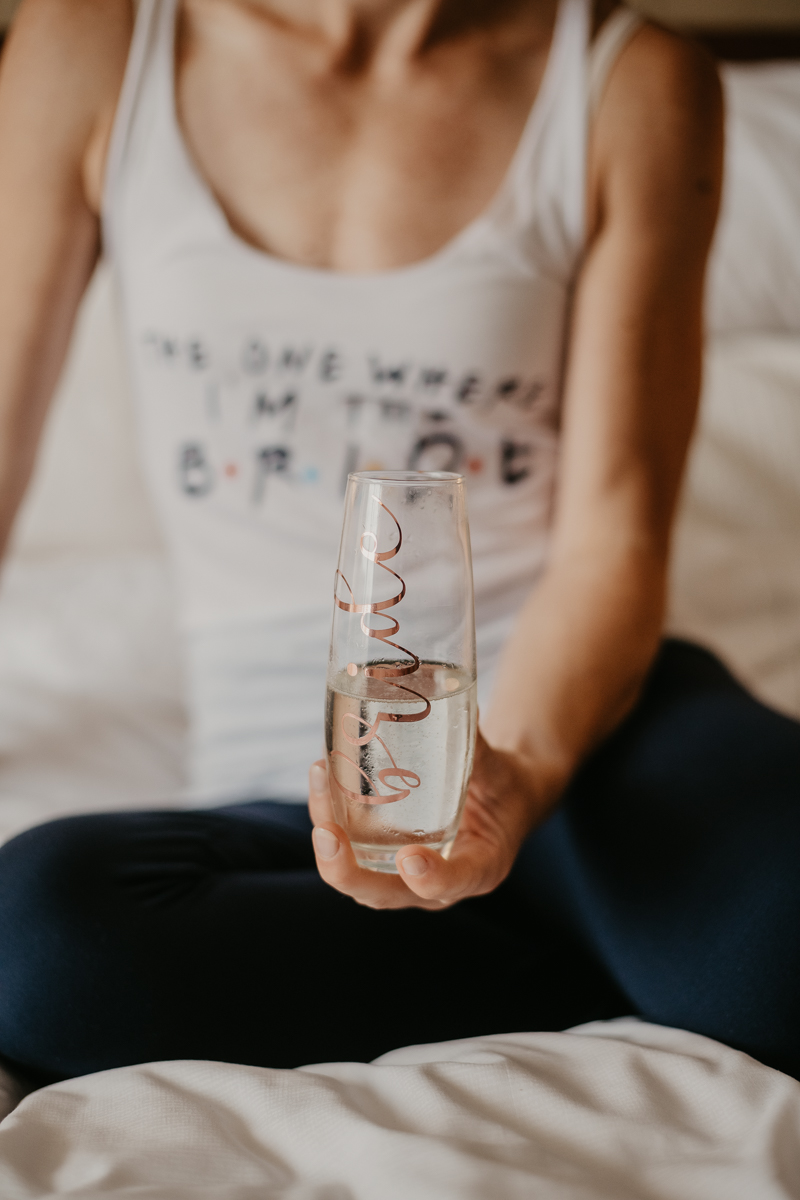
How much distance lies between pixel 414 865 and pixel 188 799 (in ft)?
1.74

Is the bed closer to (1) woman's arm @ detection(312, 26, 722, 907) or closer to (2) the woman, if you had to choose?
(2) the woman

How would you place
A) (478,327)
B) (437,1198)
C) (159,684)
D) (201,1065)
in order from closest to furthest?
(437,1198) → (201,1065) → (478,327) → (159,684)

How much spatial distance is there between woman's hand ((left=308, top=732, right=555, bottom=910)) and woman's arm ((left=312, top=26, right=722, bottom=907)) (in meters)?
0.17

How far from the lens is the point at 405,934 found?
2.25ft

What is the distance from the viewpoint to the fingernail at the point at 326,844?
0.48 m

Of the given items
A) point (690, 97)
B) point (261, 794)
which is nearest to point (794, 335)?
point (690, 97)

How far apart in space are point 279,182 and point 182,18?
20 centimetres

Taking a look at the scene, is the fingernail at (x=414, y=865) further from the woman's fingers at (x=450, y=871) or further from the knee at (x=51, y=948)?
the knee at (x=51, y=948)

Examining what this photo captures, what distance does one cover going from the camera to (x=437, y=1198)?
44cm

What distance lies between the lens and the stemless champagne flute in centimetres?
46

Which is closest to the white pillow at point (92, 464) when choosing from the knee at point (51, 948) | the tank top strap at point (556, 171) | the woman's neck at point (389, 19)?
the woman's neck at point (389, 19)

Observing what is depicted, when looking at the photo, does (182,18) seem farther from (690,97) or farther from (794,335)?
(794,335)

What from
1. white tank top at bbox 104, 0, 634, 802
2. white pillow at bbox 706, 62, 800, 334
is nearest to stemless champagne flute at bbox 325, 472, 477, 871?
white tank top at bbox 104, 0, 634, 802

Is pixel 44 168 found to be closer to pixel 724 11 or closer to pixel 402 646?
pixel 402 646
